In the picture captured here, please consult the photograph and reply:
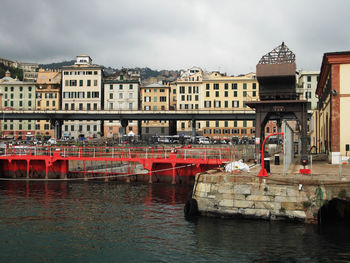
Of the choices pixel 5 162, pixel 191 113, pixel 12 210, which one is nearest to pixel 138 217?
pixel 12 210

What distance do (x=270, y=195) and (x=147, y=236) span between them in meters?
7.82

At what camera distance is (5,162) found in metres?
51.7

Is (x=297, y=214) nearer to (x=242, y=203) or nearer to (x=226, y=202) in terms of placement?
(x=242, y=203)

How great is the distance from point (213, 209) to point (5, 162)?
3760cm

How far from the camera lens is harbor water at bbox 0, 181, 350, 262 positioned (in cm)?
1845

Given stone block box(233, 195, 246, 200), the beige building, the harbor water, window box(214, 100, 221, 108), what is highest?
window box(214, 100, 221, 108)

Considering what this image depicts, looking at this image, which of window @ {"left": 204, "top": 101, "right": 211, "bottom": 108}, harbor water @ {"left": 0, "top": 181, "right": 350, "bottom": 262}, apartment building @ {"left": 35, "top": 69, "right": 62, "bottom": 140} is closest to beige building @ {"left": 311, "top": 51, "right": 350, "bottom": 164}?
harbor water @ {"left": 0, "top": 181, "right": 350, "bottom": 262}

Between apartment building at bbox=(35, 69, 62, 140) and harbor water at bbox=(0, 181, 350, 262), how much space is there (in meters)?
94.2

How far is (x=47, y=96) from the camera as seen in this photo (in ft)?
400

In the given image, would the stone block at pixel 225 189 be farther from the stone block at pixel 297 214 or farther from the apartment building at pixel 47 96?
the apartment building at pixel 47 96

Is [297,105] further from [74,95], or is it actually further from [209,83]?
[74,95]

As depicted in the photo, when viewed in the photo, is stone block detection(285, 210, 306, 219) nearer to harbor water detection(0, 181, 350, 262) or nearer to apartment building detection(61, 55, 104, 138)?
harbor water detection(0, 181, 350, 262)

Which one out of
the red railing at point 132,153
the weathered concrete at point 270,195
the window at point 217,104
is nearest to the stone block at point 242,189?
the weathered concrete at point 270,195

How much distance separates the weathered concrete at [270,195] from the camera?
73.3 ft
